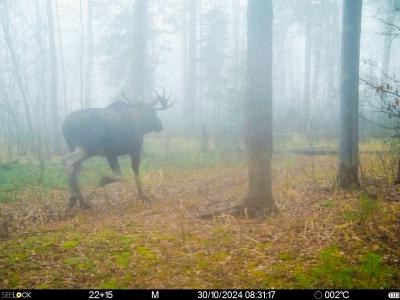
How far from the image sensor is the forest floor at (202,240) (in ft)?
16.6

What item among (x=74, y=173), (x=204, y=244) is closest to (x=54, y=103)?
(x=74, y=173)

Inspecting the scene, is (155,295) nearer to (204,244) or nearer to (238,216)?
(204,244)

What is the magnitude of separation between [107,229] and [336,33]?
28.2 m

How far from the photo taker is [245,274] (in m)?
5.19

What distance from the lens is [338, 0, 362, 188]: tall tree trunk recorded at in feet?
29.8

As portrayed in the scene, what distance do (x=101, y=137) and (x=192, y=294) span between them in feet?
20.7

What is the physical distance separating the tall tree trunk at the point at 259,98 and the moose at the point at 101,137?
11.5 ft

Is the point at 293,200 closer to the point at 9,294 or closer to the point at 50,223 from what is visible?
the point at 50,223

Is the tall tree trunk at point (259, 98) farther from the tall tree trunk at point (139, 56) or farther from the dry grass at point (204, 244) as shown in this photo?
the tall tree trunk at point (139, 56)

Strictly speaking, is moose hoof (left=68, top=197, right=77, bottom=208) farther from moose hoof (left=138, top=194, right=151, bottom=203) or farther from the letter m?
the letter m

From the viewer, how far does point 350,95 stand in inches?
359

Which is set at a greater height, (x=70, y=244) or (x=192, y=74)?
(x=192, y=74)

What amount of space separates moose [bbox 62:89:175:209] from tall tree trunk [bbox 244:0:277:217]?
3.49 metres

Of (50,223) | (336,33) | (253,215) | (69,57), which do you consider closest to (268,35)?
(253,215)
